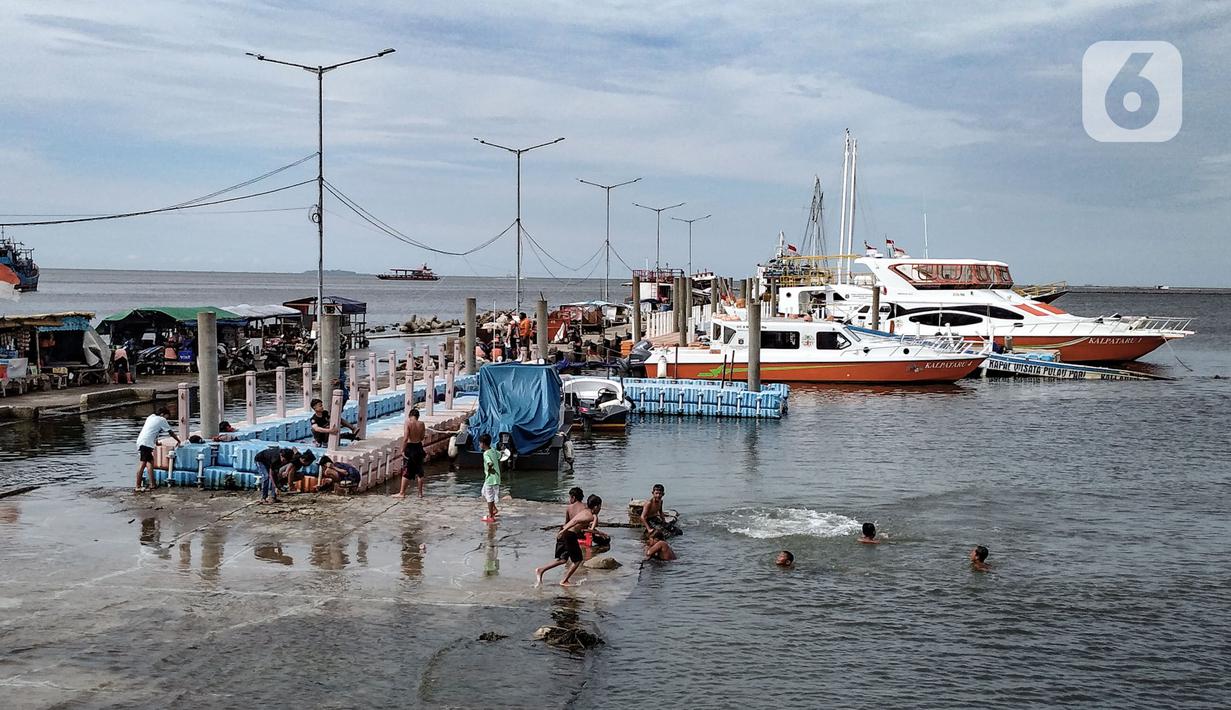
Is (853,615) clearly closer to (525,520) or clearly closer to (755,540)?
(755,540)

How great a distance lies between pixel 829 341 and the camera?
1804 inches

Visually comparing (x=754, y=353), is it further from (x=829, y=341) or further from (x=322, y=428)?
(x=322, y=428)

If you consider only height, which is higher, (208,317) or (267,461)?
(208,317)

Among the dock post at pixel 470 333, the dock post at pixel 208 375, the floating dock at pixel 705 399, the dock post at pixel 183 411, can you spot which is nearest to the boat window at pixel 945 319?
the floating dock at pixel 705 399

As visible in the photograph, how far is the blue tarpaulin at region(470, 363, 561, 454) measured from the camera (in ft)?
81.0

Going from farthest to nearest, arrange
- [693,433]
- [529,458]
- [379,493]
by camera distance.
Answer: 1. [693,433]
2. [529,458]
3. [379,493]

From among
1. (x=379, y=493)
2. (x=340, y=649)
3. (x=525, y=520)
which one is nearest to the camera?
(x=340, y=649)

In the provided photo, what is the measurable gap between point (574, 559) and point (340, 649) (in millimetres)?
3686

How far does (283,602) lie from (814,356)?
34.6 m

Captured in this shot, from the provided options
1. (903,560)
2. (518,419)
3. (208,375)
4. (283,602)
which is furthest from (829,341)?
(283,602)

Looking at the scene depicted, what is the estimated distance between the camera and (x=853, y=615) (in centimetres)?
1477

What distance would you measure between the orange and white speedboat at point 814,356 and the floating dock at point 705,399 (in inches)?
263

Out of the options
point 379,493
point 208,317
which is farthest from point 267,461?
point 208,317

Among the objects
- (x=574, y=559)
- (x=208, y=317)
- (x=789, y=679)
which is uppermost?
(x=208, y=317)
